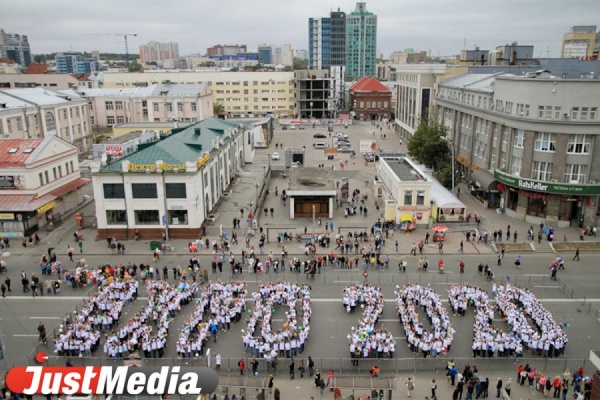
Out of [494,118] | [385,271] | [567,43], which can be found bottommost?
[385,271]

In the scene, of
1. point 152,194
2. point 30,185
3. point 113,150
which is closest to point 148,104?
point 113,150

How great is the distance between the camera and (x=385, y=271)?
3769 centimetres

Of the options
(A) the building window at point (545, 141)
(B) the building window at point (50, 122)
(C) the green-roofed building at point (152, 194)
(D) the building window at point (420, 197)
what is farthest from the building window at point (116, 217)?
(A) the building window at point (545, 141)

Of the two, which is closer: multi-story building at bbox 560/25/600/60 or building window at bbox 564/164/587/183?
building window at bbox 564/164/587/183

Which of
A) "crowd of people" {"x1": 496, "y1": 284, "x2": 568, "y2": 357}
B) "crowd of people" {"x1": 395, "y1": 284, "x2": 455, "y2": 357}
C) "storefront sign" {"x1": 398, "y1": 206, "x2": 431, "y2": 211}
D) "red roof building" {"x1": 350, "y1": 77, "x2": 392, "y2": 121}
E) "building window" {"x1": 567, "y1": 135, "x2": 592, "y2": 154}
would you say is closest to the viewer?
"crowd of people" {"x1": 395, "y1": 284, "x2": 455, "y2": 357}

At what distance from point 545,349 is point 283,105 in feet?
371

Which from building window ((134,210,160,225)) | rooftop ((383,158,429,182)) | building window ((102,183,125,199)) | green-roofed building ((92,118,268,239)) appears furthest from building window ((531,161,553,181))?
building window ((102,183,125,199))

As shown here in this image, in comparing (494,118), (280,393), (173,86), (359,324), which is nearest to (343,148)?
Answer: (173,86)

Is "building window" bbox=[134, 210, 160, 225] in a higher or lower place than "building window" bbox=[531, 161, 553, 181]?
lower

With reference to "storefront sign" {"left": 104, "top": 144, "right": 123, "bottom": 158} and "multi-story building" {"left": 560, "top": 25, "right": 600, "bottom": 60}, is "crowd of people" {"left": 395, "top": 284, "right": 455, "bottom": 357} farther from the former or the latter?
"multi-story building" {"left": 560, "top": 25, "right": 600, "bottom": 60}

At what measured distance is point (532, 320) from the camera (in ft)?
96.8

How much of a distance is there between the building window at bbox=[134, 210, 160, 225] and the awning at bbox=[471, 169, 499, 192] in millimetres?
32897

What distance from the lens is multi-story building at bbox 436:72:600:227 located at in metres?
44.6

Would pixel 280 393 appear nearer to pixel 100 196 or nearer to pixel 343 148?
pixel 100 196
